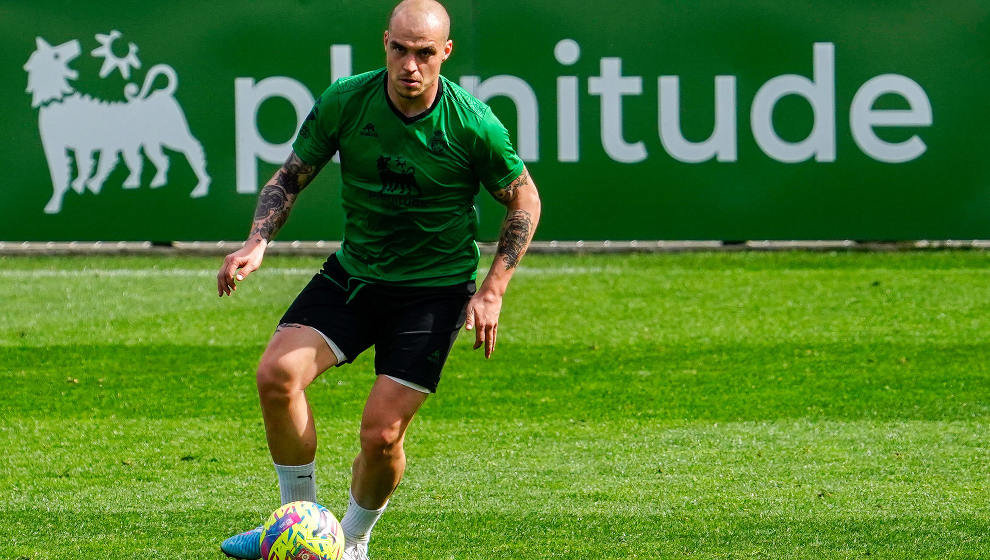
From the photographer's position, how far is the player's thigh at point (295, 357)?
4.97m

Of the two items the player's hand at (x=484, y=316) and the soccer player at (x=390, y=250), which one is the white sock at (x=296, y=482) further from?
the player's hand at (x=484, y=316)

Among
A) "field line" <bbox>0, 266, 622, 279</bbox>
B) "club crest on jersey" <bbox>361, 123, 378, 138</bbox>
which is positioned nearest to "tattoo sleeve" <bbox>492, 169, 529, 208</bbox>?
"club crest on jersey" <bbox>361, 123, 378, 138</bbox>

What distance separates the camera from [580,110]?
1377cm

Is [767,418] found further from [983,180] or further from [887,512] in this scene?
[983,180]

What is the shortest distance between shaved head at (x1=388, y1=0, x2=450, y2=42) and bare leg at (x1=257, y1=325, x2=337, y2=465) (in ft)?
3.70

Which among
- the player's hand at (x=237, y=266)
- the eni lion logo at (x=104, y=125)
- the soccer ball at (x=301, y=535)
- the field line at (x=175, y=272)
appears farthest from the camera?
the eni lion logo at (x=104, y=125)

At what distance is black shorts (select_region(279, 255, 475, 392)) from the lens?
5.16 meters

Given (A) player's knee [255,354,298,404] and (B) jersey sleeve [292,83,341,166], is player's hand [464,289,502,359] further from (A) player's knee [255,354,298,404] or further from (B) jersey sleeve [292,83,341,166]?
(B) jersey sleeve [292,83,341,166]

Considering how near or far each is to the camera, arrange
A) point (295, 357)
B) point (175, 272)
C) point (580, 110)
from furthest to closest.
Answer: point (580, 110) → point (175, 272) → point (295, 357)

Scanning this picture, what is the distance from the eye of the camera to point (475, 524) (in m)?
5.82

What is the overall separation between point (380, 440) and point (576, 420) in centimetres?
303

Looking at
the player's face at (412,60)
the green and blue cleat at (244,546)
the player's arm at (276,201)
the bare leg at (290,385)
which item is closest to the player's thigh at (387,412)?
the bare leg at (290,385)

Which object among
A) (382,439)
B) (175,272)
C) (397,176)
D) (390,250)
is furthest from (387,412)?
(175,272)

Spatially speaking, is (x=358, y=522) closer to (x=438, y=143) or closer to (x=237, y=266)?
(x=237, y=266)
